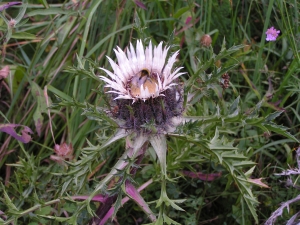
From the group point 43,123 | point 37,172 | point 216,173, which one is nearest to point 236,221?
point 216,173

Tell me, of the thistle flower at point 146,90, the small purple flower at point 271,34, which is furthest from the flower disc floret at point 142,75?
the small purple flower at point 271,34

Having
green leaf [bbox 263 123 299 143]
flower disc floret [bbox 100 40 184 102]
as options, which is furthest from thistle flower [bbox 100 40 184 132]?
green leaf [bbox 263 123 299 143]

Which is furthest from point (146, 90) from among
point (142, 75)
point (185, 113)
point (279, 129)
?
point (279, 129)

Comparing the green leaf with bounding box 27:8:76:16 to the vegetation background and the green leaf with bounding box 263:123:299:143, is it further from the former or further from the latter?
the green leaf with bounding box 263:123:299:143

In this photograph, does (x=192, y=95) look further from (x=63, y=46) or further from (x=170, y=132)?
(x=63, y=46)

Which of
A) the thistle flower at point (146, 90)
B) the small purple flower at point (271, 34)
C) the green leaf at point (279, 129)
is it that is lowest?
the green leaf at point (279, 129)

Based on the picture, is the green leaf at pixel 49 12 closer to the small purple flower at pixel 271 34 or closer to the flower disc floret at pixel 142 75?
the flower disc floret at pixel 142 75
